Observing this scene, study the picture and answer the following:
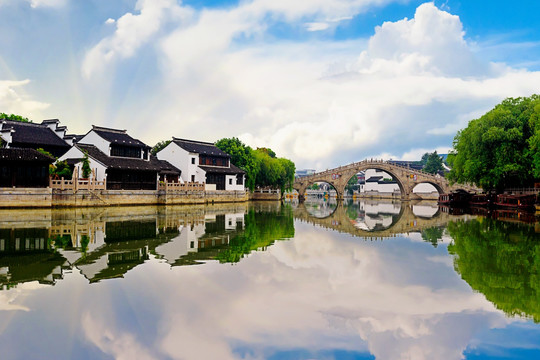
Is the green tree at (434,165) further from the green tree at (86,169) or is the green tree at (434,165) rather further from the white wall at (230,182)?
the green tree at (86,169)

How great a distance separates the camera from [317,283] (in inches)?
401

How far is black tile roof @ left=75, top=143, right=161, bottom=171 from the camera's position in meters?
36.3

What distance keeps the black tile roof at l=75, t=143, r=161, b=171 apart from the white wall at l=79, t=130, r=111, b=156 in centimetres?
37

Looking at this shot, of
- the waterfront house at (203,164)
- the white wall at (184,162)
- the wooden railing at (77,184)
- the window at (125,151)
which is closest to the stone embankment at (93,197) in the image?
the wooden railing at (77,184)

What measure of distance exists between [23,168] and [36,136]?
12.1 metres

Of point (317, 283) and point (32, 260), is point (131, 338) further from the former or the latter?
point (32, 260)

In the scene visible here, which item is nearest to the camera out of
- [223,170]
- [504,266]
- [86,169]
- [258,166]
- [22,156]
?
[504,266]

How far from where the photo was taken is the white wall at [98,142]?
3909 cm

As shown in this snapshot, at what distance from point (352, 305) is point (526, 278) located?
193 inches

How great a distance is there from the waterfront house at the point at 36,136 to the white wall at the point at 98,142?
3833mm

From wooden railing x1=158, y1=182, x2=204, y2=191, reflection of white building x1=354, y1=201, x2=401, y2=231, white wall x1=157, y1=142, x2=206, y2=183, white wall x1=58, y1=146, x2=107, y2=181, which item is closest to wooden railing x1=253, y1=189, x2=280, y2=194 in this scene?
white wall x1=157, y1=142, x2=206, y2=183

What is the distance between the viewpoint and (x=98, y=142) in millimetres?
39625

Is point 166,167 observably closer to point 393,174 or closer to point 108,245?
point 108,245

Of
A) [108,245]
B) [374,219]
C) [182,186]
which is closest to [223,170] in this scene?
[182,186]
